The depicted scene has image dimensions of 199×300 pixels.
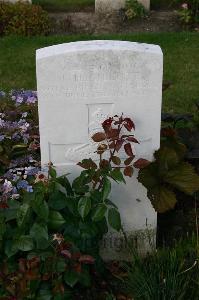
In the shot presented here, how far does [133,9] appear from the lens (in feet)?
26.1

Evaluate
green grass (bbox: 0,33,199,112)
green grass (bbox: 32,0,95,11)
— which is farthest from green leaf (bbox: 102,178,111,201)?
green grass (bbox: 32,0,95,11)

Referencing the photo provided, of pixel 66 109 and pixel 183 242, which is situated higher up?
pixel 66 109

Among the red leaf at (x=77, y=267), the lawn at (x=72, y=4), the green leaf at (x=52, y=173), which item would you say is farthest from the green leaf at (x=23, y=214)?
the lawn at (x=72, y=4)

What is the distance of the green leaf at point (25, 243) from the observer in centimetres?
345

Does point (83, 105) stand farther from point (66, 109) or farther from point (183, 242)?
point (183, 242)

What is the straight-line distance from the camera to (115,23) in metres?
8.01

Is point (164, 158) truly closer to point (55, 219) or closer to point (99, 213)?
point (99, 213)

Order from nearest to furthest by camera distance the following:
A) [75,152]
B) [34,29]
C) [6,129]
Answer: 1. [75,152]
2. [6,129]
3. [34,29]

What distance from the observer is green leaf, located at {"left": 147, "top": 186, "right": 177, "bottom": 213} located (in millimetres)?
3762

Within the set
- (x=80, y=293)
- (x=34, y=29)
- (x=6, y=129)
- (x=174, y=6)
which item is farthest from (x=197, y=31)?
(x=80, y=293)

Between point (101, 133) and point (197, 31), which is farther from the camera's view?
point (197, 31)

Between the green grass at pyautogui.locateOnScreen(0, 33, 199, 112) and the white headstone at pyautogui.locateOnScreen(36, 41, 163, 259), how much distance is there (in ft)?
7.37

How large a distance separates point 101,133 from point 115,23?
4.57 m

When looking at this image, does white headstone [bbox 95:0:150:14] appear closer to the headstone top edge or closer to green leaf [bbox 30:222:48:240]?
the headstone top edge
